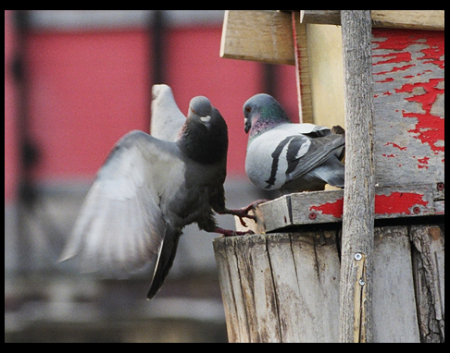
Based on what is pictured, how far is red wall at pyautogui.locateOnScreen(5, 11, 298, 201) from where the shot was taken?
5.37 metres

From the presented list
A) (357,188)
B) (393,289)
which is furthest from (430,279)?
(357,188)

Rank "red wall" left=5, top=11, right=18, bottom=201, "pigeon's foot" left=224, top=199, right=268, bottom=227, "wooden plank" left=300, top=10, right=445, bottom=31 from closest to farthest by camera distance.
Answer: "wooden plank" left=300, top=10, right=445, bottom=31
"pigeon's foot" left=224, top=199, right=268, bottom=227
"red wall" left=5, top=11, right=18, bottom=201

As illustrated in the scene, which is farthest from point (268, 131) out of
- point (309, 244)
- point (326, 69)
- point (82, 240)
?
point (82, 240)

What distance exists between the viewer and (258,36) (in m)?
2.85

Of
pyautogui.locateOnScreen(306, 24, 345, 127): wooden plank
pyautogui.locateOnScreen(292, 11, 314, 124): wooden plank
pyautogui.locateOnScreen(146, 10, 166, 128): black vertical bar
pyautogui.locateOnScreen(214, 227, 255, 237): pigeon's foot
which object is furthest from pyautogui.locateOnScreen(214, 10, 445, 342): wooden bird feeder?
pyautogui.locateOnScreen(146, 10, 166, 128): black vertical bar

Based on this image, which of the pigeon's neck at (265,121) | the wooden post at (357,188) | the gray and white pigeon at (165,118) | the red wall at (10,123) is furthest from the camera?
the red wall at (10,123)

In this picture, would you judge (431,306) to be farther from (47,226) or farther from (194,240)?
(47,226)

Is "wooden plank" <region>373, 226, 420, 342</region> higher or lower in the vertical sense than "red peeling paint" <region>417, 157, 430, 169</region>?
lower

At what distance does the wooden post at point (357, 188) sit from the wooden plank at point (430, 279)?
21cm

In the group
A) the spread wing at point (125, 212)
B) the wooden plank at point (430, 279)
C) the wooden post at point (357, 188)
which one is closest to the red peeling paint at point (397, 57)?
the wooden post at point (357, 188)

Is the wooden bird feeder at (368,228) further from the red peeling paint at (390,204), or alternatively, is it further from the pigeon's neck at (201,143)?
the pigeon's neck at (201,143)

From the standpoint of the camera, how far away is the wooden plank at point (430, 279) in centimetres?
192

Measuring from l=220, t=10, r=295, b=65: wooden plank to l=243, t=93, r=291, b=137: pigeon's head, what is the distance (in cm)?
24

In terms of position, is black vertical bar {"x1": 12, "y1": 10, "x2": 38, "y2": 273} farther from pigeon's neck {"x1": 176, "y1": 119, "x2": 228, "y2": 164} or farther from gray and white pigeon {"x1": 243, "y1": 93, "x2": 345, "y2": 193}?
gray and white pigeon {"x1": 243, "y1": 93, "x2": 345, "y2": 193}
